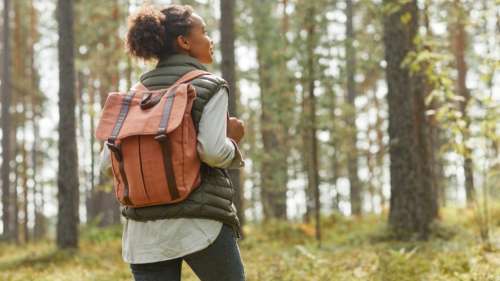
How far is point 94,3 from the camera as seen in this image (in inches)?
871

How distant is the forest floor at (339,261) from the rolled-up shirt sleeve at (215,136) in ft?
14.5

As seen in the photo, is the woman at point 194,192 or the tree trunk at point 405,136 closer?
the woman at point 194,192

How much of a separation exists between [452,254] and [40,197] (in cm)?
3558

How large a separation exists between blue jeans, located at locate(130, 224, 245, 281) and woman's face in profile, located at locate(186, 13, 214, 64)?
90 centimetres

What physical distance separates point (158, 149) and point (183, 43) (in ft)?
1.99

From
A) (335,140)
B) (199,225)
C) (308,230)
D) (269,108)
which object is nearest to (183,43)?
(199,225)

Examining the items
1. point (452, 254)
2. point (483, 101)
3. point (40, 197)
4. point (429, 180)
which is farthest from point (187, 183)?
point (40, 197)

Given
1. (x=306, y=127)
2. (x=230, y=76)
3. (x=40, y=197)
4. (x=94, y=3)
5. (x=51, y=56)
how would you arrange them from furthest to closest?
(x=40, y=197), (x=51, y=56), (x=94, y=3), (x=306, y=127), (x=230, y=76)

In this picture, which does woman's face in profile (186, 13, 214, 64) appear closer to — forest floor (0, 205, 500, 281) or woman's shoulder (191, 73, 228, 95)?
woman's shoulder (191, 73, 228, 95)

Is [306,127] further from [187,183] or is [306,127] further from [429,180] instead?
[187,183]

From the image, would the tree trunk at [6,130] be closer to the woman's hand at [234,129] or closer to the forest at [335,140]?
the forest at [335,140]

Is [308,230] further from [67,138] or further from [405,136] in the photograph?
[67,138]

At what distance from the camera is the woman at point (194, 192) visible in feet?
9.36

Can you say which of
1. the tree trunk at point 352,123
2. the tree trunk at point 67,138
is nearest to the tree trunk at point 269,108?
the tree trunk at point 352,123
